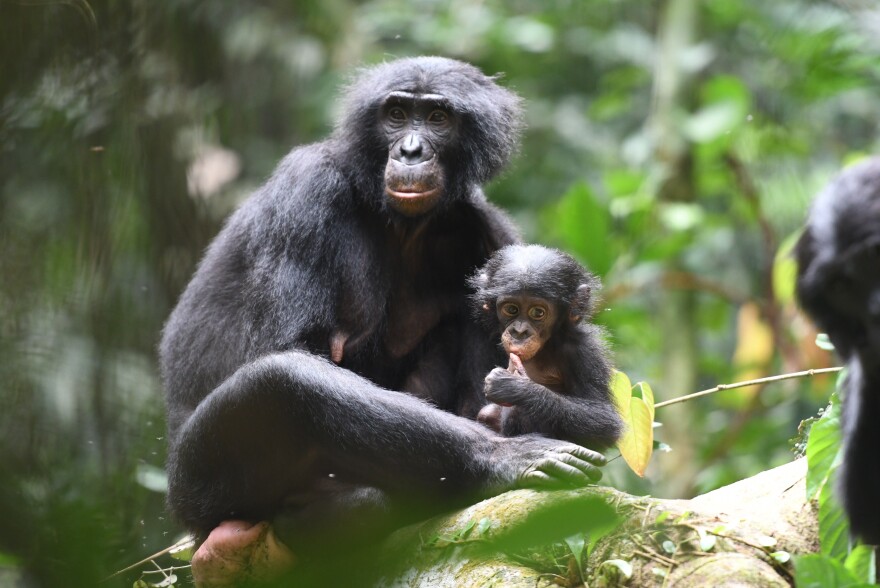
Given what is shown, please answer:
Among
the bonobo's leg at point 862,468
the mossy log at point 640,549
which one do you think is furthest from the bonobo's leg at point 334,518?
the bonobo's leg at point 862,468

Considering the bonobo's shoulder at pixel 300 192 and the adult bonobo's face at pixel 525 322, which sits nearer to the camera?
the adult bonobo's face at pixel 525 322

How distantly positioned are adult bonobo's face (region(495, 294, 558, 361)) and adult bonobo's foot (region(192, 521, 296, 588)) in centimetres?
144

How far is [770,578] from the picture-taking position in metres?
3.64

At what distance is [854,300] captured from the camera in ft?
10.5

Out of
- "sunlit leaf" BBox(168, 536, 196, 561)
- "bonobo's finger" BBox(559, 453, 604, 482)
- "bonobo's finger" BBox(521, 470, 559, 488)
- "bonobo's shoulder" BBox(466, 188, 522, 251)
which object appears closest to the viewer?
"bonobo's finger" BBox(521, 470, 559, 488)

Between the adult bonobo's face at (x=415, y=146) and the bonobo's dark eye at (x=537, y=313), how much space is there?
0.75m

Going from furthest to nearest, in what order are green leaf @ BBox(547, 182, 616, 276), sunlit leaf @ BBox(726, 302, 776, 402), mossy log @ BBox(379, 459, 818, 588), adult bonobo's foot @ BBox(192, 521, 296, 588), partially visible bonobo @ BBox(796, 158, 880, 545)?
sunlit leaf @ BBox(726, 302, 776, 402) → green leaf @ BBox(547, 182, 616, 276) → adult bonobo's foot @ BBox(192, 521, 296, 588) → mossy log @ BBox(379, 459, 818, 588) → partially visible bonobo @ BBox(796, 158, 880, 545)

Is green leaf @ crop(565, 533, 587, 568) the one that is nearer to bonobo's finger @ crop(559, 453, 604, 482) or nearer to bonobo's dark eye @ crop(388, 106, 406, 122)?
bonobo's finger @ crop(559, 453, 604, 482)

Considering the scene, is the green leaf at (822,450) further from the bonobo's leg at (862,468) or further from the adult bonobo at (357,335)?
the adult bonobo at (357,335)

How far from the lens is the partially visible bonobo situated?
10.3ft

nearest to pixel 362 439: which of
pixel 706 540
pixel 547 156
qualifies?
pixel 706 540

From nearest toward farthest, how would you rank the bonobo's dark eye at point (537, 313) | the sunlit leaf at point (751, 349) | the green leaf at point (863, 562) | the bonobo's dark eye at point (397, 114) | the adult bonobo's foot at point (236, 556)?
the green leaf at point (863, 562), the adult bonobo's foot at point (236, 556), the bonobo's dark eye at point (537, 313), the bonobo's dark eye at point (397, 114), the sunlit leaf at point (751, 349)

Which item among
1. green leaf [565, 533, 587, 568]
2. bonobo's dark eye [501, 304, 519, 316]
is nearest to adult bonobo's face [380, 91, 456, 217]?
bonobo's dark eye [501, 304, 519, 316]

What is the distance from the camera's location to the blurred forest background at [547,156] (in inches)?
82.4
